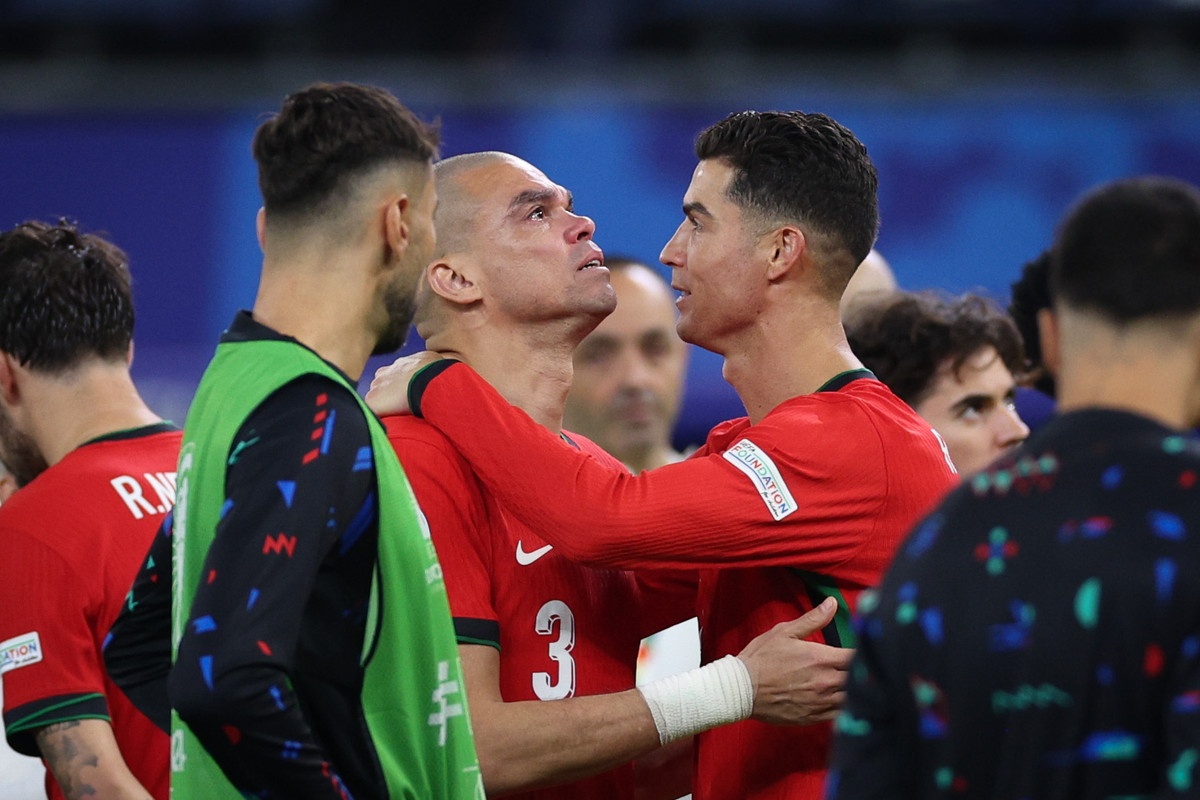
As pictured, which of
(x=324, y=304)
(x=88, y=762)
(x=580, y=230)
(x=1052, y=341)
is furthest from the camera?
(x=580, y=230)

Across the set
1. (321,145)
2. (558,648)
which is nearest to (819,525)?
(558,648)

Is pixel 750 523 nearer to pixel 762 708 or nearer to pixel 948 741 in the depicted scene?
pixel 762 708

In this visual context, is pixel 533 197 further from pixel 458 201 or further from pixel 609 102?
pixel 609 102

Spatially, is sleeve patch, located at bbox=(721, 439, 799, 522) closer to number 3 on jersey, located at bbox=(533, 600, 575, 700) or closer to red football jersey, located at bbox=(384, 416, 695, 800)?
red football jersey, located at bbox=(384, 416, 695, 800)

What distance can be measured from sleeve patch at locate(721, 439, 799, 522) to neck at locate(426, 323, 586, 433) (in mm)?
701

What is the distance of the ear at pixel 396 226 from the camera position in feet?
8.53

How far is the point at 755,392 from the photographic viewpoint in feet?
11.3

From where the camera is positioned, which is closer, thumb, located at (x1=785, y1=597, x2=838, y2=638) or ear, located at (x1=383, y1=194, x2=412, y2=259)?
ear, located at (x1=383, y1=194, x2=412, y2=259)

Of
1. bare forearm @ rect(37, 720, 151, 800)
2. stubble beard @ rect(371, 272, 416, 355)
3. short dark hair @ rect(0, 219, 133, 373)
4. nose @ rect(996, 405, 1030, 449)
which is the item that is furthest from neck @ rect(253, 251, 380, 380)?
nose @ rect(996, 405, 1030, 449)

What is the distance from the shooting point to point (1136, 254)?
204cm

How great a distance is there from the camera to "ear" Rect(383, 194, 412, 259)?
260cm

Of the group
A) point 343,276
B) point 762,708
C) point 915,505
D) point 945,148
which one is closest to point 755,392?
point 915,505

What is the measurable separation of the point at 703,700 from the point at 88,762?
4.45 ft

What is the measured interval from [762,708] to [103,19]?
11.2 m
